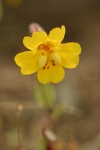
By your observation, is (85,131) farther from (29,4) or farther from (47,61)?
(29,4)

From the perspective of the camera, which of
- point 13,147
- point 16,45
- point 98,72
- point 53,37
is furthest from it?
point 16,45

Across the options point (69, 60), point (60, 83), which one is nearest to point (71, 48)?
point (69, 60)

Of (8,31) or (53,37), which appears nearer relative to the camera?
(53,37)

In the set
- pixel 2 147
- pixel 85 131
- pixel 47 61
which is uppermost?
pixel 47 61

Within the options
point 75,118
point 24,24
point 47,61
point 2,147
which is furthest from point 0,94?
point 47,61

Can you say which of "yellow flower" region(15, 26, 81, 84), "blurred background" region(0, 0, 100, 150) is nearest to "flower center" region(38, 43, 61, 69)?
"yellow flower" region(15, 26, 81, 84)

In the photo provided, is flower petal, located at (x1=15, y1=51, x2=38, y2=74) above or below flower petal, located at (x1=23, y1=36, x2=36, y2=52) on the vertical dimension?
below

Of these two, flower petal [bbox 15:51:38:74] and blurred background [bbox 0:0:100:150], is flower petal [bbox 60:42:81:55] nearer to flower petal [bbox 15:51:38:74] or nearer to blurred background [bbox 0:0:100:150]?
flower petal [bbox 15:51:38:74]

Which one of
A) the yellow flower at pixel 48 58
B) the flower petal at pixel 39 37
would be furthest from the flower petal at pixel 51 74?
the flower petal at pixel 39 37

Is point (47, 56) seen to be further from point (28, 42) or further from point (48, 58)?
point (28, 42)
